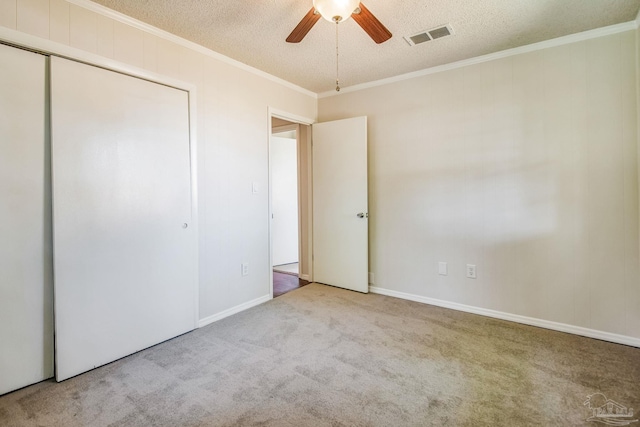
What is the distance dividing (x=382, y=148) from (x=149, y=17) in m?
2.38

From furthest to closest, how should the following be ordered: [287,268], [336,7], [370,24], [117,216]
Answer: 1. [287,268]
2. [117,216]
3. [370,24]
4. [336,7]

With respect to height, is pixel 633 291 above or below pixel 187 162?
below

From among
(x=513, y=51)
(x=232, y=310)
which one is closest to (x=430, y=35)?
(x=513, y=51)

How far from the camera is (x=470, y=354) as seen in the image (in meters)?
2.19

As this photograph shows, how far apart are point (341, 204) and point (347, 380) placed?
2.10 meters

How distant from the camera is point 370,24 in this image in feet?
5.51

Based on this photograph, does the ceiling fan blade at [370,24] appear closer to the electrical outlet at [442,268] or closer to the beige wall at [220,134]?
the beige wall at [220,134]

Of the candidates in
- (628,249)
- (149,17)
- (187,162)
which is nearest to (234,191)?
(187,162)

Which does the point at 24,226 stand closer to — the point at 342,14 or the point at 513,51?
the point at 342,14

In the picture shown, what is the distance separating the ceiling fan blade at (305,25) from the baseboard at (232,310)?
7.58 feet

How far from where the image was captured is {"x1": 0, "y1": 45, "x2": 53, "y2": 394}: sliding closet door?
1.74 m

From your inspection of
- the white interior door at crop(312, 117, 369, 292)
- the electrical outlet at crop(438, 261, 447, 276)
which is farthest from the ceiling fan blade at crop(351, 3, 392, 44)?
the electrical outlet at crop(438, 261, 447, 276)

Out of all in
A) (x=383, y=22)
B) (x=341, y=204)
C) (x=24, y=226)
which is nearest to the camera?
(x=24, y=226)

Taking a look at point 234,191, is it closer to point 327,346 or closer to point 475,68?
point 327,346
